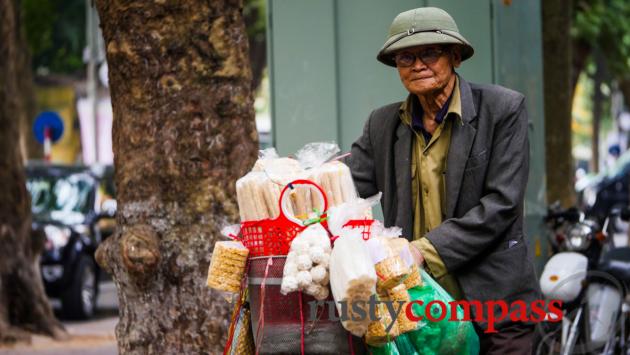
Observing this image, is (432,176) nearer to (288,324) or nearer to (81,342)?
(288,324)

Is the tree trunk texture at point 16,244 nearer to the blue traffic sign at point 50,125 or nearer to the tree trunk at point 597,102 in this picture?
the blue traffic sign at point 50,125

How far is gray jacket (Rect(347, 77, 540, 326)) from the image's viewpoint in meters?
4.10

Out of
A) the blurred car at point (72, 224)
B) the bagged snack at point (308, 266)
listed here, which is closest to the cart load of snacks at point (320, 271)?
the bagged snack at point (308, 266)

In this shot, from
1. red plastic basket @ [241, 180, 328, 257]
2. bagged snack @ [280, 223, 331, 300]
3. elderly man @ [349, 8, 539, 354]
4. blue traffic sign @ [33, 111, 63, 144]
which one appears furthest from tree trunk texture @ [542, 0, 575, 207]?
bagged snack @ [280, 223, 331, 300]

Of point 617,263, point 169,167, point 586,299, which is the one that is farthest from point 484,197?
point 617,263

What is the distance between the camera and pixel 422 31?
4.22 m

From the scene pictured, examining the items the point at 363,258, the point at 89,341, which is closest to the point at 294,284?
the point at 363,258

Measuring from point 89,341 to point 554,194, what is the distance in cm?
526

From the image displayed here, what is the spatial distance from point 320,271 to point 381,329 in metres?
0.25

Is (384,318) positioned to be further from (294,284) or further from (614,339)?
(614,339)

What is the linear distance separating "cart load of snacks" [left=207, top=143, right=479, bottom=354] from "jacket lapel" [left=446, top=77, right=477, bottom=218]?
0.40m

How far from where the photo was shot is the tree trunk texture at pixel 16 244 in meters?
13.5

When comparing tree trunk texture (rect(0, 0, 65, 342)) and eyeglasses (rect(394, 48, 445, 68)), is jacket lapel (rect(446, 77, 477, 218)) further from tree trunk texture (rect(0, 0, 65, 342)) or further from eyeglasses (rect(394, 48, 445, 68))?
tree trunk texture (rect(0, 0, 65, 342))

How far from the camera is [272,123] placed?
336 inches
